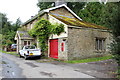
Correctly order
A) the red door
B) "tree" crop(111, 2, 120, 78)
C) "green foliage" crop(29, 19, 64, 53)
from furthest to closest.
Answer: "green foliage" crop(29, 19, 64, 53)
the red door
"tree" crop(111, 2, 120, 78)

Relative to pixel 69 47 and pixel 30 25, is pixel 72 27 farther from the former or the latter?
pixel 30 25

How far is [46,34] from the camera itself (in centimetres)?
1460

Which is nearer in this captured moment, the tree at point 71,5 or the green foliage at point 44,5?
the green foliage at point 44,5

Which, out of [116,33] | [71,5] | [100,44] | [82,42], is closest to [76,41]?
[82,42]

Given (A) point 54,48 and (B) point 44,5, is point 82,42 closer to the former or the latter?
(A) point 54,48

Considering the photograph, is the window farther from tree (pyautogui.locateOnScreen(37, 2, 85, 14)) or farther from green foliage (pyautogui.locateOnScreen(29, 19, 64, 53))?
tree (pyautogui.locateOnScreen(37, 2, 85, 14))

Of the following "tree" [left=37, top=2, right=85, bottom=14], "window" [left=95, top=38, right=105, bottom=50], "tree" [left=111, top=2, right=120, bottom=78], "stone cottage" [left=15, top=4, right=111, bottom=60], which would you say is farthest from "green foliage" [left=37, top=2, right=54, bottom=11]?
"tree" [left=111, top=2, right=120, bottom=78]

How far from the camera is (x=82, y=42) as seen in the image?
42.1 feet

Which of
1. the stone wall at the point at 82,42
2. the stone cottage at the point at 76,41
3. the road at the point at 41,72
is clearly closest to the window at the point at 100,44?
the stone cottage at the point at 76,41

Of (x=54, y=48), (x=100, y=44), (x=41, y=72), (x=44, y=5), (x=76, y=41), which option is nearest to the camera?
(x=41, y=72)

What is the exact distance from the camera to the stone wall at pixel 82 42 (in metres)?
11.9

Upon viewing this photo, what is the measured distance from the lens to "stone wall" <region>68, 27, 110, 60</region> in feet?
39.1

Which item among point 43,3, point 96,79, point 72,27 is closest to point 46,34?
point 72,27

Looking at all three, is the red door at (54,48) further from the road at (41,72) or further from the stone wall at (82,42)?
the road at (41,72)
